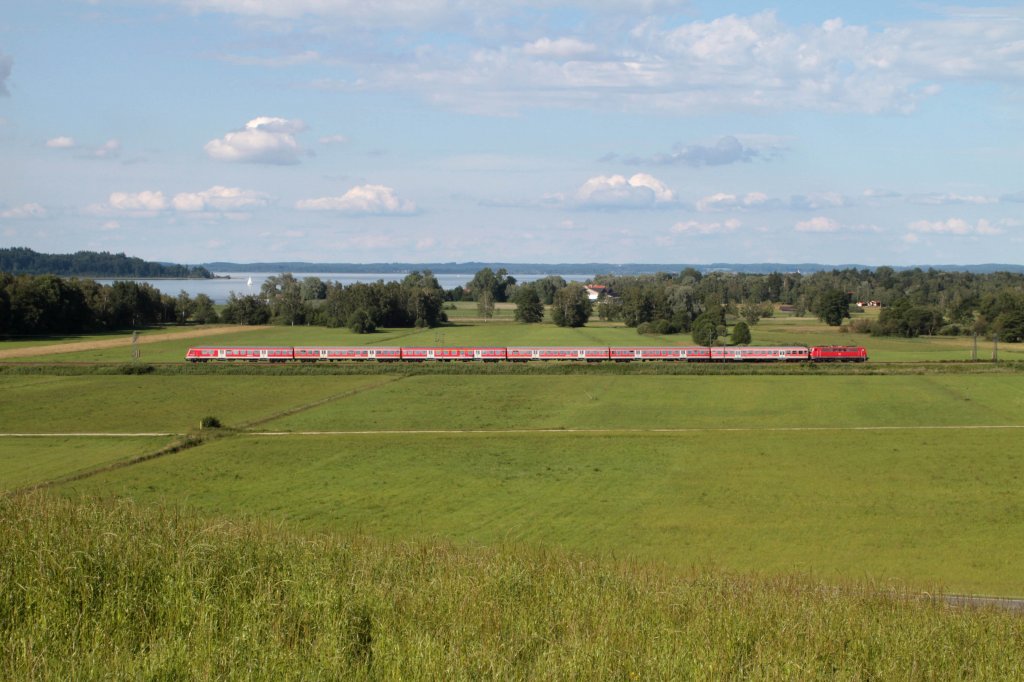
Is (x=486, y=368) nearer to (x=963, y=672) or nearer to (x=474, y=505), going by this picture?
(x=474, y=505)

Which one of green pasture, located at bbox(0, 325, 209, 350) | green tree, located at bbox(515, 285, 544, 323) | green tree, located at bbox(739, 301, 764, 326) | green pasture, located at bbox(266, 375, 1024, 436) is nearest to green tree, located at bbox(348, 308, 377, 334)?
green pasture, located at bbox(0, 325, 209, 350)

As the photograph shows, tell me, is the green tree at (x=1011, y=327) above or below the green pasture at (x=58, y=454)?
above

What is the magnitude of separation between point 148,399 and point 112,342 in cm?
4933

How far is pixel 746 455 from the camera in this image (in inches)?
1828

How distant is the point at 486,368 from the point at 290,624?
6999 centimetres

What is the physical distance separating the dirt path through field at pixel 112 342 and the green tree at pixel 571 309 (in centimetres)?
4607

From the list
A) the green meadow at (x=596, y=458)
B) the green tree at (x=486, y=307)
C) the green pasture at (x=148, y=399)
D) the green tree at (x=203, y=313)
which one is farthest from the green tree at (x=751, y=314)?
the green tree at (x=203, y=313)

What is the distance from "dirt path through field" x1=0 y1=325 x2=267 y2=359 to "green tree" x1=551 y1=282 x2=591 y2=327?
4607cm

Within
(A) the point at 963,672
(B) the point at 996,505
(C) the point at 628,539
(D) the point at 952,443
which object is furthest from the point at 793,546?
(D) the point at 952,443

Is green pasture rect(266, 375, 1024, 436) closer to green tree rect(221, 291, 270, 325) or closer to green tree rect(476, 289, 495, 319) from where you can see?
green tree rect(221, 291, 270, 325)

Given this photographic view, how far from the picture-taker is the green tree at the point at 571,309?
142500 millimetres

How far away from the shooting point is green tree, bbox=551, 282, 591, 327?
468ft

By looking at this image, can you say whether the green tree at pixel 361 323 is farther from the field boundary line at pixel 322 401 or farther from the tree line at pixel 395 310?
the field boundary line at pixel 322 401

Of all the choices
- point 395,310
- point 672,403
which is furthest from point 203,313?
point 672,403
